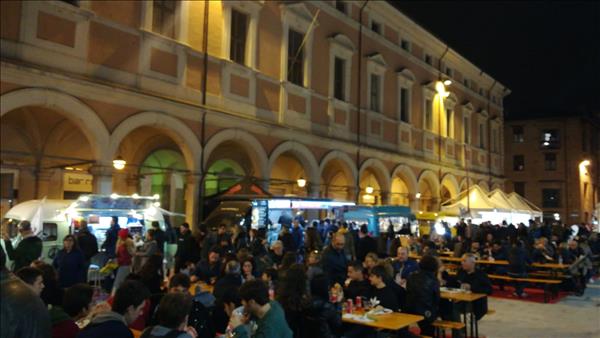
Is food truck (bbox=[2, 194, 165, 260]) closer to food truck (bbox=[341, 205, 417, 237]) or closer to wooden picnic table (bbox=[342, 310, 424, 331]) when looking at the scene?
wooden picnic table (bbox=[342, 310, 424, 331])

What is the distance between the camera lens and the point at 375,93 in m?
26.0

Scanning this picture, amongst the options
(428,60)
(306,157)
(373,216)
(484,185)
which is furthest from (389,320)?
(484,185)

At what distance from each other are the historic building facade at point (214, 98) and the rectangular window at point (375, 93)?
0.05 m

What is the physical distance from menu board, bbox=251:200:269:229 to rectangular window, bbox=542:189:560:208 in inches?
1683

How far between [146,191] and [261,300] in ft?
50.2

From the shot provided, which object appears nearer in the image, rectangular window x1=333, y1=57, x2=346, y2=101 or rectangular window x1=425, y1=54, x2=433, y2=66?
rectangular window x1=333, y1=57, x2=346, y2=101

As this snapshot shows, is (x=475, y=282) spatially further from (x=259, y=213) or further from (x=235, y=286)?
(x=259, y=213)

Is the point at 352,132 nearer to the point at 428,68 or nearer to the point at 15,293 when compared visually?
the point at 428,68

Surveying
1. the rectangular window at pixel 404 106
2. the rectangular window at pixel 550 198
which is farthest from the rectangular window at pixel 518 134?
the rectangular window at pixel 404 106

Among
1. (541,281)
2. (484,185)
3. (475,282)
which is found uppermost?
(484,185)

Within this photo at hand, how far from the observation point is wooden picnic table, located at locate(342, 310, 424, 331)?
6814mm

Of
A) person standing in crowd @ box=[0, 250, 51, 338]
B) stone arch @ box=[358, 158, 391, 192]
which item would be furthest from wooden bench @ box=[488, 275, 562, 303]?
person standing in crowd @ box=[0, 250, 51, 338]

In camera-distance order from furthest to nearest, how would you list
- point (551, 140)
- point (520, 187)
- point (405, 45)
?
point (520, 187), point (551, 140), point (405, 45)

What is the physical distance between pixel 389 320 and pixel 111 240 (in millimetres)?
8572
